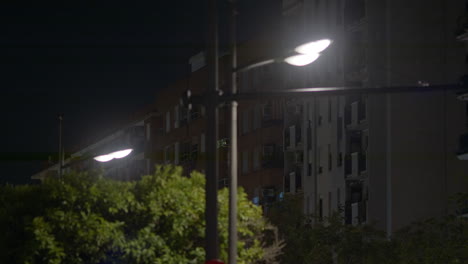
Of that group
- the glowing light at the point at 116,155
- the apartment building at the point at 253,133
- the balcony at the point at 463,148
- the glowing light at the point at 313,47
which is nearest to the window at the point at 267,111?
the apartment building at the point at 253,133

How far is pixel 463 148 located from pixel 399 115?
528 centimetres

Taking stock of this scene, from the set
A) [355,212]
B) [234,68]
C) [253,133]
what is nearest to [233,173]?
[234,68]

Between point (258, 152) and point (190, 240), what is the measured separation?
48.3 metres

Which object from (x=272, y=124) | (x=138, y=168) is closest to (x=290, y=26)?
(x=272, y=124)

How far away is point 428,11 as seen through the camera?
2256 inches

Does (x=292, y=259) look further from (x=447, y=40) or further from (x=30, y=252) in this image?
(x=30, y=252)

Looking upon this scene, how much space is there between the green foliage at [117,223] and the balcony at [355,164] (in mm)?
34216

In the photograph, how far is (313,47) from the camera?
15.6 metres

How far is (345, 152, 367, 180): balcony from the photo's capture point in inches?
2365

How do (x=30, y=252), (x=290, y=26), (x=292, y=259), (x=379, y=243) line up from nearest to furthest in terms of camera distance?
(x=30, y=252) → (x=379, y=243) → (x=292, y=259) → (x=290, y=26)

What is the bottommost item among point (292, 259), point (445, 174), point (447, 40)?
point (292, 259)

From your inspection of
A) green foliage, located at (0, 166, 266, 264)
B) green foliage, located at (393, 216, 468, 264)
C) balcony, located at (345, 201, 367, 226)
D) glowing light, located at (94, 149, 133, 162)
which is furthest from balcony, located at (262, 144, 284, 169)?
glowing light, located at (94, 149, 133, 162)

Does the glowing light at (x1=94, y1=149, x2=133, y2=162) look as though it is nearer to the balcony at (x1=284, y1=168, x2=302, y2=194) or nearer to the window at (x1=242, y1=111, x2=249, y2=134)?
the balcony at (x1=284, y1=168, x2=302, y2=194)

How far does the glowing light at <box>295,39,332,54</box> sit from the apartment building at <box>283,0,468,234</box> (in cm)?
4080
